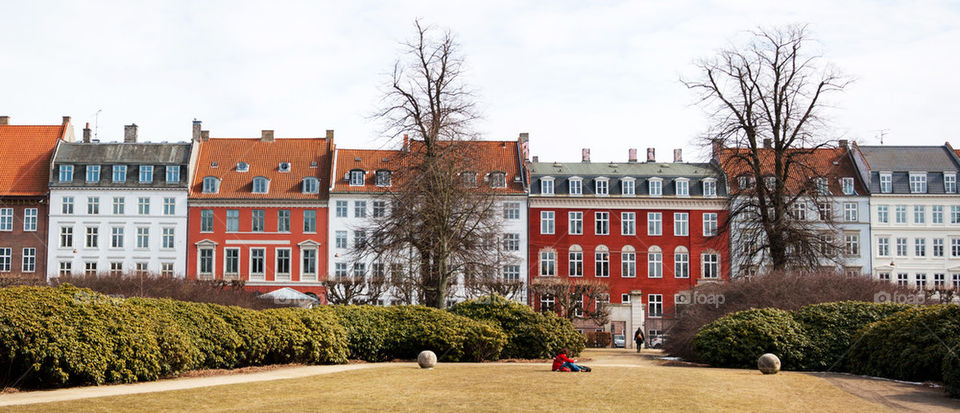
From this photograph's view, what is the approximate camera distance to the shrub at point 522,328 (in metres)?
30.8

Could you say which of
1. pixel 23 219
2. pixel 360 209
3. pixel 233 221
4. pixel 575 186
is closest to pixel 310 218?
pixel 360 209

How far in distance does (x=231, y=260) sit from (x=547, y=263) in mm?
20932

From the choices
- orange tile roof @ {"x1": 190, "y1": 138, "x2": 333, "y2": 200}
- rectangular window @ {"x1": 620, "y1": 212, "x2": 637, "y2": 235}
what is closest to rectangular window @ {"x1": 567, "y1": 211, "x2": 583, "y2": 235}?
rectangular window @ {"x1": 620, "y1": 212, "x2": 637, "y2": 235}

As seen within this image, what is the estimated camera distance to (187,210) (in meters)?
64.9

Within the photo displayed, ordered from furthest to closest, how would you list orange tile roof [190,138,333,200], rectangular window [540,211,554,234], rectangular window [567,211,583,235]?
rectangular window [567,211,583,235] < rectangular window [540,211,554,234] < orange tile roof [190,138,333,200]

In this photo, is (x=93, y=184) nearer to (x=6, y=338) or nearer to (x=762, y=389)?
(x=6, y=338)

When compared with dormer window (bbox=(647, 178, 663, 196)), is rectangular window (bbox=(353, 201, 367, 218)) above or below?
below

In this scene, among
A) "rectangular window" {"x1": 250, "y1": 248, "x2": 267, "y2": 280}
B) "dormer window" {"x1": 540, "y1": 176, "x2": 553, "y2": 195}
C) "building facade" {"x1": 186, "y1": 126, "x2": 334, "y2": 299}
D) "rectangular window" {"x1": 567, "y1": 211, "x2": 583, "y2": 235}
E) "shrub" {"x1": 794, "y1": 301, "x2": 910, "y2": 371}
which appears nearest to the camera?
"shrub" {"x1": 794, "y1": 301, "x2": 910, "y2": 371}

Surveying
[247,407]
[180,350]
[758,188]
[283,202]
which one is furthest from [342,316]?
[283,202]

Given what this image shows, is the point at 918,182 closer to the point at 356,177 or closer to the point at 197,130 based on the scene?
the point at 356,177

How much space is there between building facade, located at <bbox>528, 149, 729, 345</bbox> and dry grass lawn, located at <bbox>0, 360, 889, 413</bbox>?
42880 mm

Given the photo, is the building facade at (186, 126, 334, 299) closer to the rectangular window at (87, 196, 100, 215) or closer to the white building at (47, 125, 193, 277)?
the white building at (47, 125, 193, 277)

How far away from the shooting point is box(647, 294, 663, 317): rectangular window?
6550 cm

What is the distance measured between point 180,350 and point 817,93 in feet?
87.1
